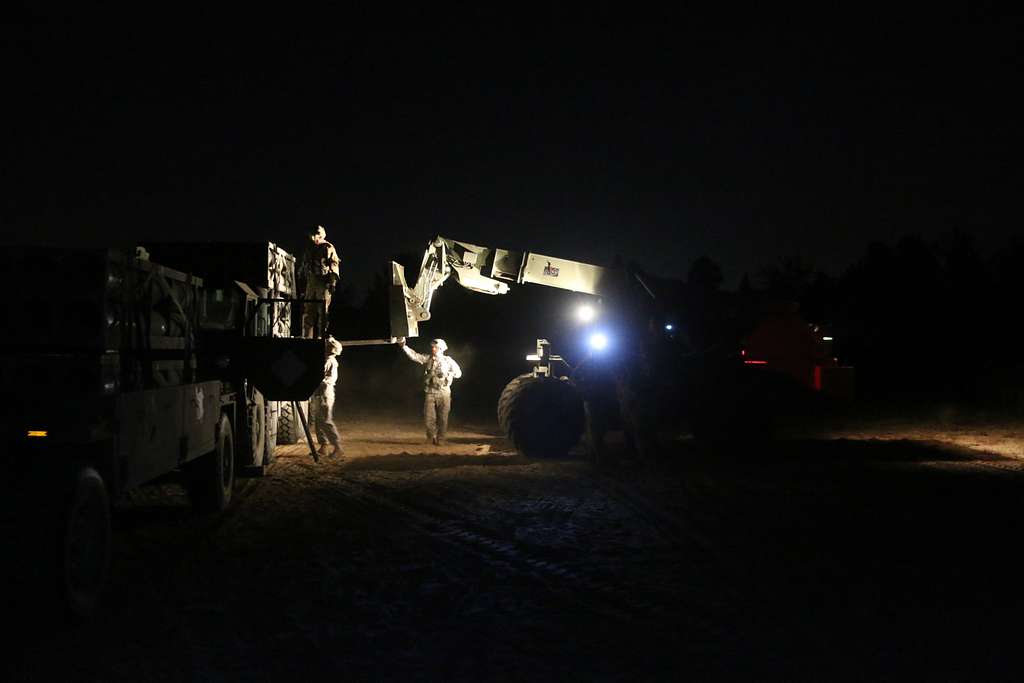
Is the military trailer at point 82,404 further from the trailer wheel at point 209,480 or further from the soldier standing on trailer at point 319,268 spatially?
the soldier standing on trailer at point 319,268

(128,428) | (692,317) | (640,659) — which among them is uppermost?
(692,317)

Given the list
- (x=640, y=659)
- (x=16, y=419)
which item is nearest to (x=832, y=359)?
(x=640, y=659)

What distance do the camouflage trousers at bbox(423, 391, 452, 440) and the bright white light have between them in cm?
278

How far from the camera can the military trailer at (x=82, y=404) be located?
246 inches

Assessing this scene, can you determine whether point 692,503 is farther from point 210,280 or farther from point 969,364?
point 969,364

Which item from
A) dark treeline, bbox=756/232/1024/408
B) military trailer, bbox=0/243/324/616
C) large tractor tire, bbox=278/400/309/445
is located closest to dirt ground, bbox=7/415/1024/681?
military trailer, bbox=0/243/324/616

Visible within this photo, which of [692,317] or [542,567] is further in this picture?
[692,317]

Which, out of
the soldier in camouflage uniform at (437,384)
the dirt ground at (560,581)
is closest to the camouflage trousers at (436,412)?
the soldier in camouflage uniform at (437,384)

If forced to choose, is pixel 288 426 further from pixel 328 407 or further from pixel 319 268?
pixel 319 268

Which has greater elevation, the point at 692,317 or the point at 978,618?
the point at 692,317

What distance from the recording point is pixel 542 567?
8148 mm

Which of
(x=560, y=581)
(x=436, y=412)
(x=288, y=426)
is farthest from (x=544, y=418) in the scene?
(x=560, y=581)

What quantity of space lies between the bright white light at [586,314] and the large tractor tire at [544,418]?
179 centimetres

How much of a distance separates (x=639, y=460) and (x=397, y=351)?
31942 millimetres
